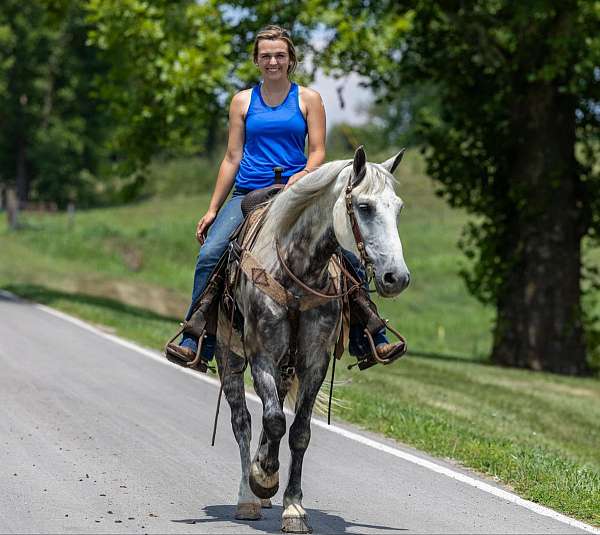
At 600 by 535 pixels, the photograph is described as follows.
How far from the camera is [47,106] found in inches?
3061

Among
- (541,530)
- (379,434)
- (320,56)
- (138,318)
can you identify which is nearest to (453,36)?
(320,56)

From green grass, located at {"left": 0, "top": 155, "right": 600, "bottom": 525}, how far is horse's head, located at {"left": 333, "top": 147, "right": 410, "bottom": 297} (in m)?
2.60

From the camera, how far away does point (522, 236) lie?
2583cm

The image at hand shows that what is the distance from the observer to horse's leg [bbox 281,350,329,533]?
7.54 metres

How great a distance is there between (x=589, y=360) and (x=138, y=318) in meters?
9.43

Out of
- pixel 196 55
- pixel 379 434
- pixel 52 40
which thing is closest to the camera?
pixel 379 434

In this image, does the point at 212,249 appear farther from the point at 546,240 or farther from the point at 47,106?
the point at 47,106

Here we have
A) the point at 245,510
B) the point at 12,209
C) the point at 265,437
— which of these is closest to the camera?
the point at 265,437

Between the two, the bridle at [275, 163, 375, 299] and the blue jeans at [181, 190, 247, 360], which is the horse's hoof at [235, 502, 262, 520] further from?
the bridle at [275, 163, 375, 299]

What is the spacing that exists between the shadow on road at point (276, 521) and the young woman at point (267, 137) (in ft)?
3.40

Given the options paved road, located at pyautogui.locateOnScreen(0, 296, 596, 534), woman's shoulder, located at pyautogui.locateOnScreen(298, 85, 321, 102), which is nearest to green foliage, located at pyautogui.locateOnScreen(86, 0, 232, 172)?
paved road, located at pyautogui.locateOnScreen(0, 296, 596, 534)

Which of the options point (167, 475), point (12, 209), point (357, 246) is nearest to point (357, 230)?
point (357, 246)

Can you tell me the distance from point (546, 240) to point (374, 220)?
1912 centimetres

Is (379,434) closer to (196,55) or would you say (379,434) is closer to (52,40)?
(196,55)
